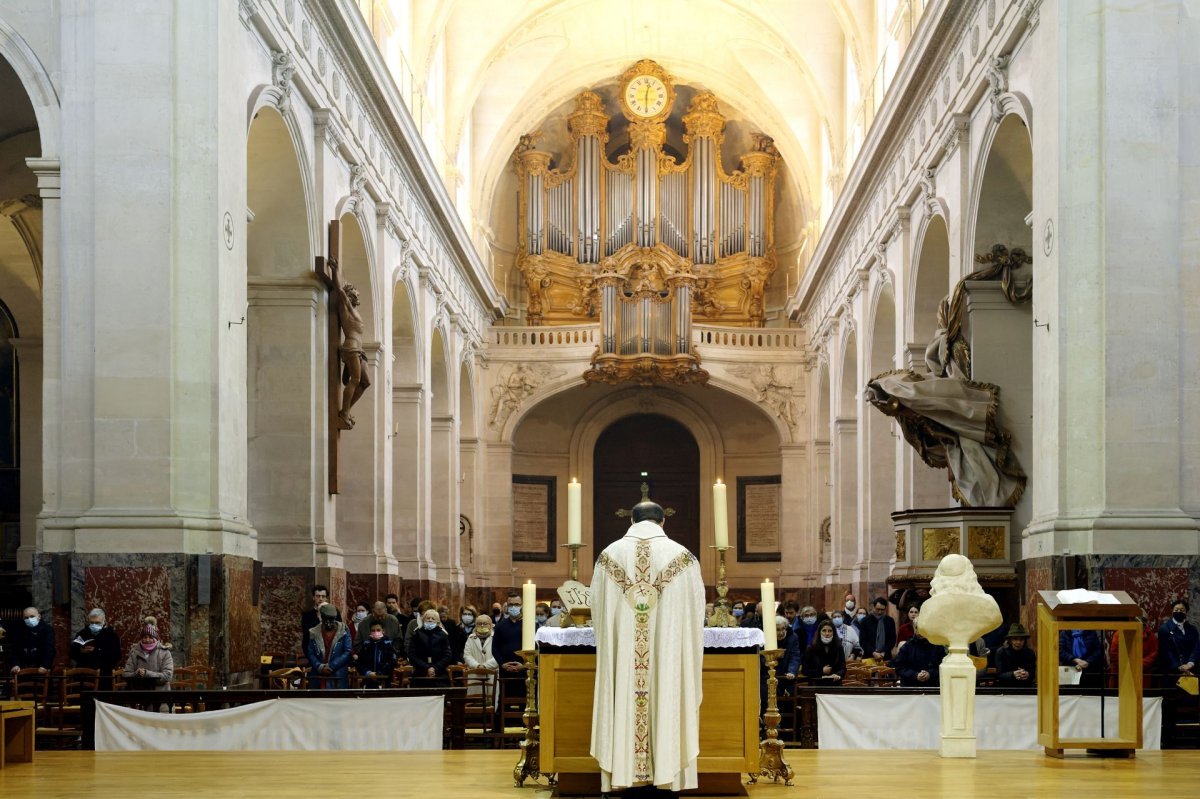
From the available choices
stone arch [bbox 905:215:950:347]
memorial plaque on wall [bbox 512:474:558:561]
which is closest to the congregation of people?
stone arch [bbox 905:215:950:347]

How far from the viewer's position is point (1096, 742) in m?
9.67

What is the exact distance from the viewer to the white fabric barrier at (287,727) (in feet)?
34.2

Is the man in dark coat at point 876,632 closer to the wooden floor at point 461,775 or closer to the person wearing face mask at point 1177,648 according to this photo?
the person wearing face mask at point 1177,648

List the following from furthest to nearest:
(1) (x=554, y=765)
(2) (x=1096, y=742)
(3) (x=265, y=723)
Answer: (3) (x=265, y=723), (2) (x=1096, y=742), (1) (x=554, y=765)

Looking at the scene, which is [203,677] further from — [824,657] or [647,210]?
[647,210]

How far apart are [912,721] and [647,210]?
2497 cm

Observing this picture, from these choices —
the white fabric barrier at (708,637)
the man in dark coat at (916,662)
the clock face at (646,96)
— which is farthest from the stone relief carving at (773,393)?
the white fabric barrier at (708,637)

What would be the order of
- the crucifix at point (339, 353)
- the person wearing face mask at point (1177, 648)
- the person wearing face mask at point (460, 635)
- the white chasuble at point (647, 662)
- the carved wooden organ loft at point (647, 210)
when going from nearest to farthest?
the white chasuble at point (647, 662) < the person wearing face mask at point (1177, 648) < the person wearing face mask at point (460, 635) < the crucifix at point (339, 353) < the carved wooden organ loft at point (647, 210)

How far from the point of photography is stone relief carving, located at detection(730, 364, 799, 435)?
33000 mm

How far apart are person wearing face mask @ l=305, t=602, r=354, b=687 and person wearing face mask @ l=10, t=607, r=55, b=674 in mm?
2441

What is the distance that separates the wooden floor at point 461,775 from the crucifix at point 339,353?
318 inches

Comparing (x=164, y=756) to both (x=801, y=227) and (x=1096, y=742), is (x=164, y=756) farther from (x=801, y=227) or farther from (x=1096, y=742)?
(x=801, y=227)

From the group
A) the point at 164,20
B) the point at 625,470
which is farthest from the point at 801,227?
the point at 164,20

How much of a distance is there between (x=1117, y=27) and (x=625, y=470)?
2392 cm
